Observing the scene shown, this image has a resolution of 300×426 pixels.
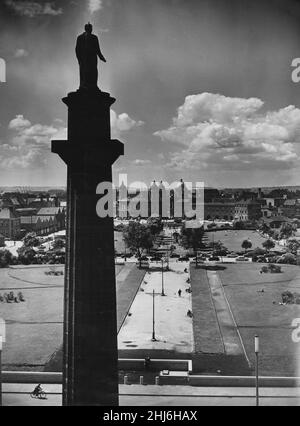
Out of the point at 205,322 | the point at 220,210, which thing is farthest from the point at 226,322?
the point at 220,210

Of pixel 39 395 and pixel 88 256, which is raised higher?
pixel 88 256

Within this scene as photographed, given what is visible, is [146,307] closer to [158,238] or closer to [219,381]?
[219,381]

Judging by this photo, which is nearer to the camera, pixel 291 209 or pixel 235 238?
pixel 235 238

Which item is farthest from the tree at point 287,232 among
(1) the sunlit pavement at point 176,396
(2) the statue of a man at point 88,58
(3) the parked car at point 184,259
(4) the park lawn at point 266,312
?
(2) the statue of a man at point 88,58

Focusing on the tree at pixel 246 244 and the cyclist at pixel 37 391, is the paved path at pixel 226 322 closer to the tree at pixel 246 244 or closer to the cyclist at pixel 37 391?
the cyclist at pixel 37 391

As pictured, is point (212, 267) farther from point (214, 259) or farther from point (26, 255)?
point (26, 255)

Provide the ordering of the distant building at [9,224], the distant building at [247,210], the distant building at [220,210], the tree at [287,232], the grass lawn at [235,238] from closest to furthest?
the distant building at [9,224] → the grass lawn at [235,238] → the tree at [287,232] → the distant building at [220,210] → the distant building at [247,210]
